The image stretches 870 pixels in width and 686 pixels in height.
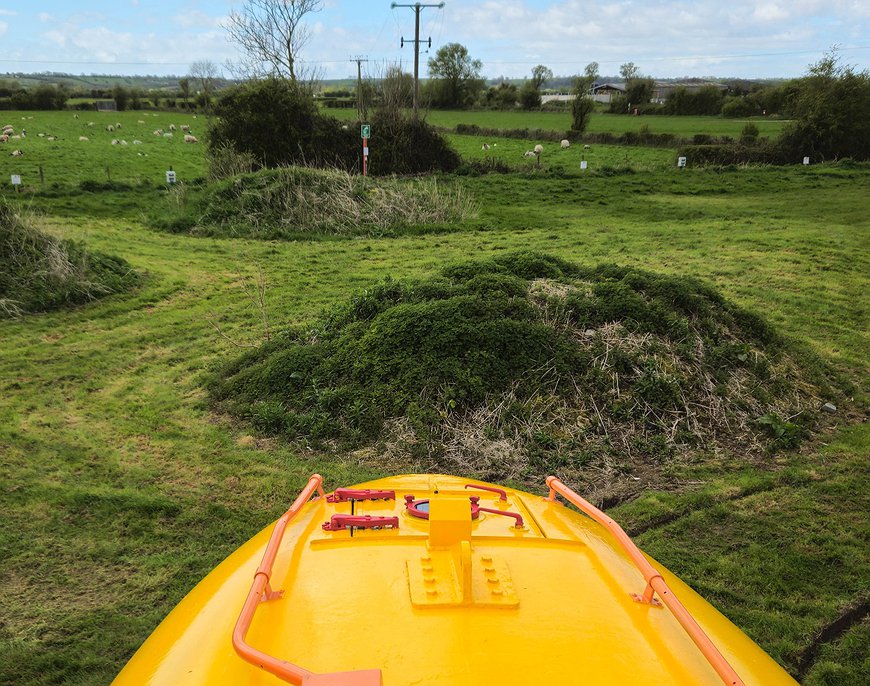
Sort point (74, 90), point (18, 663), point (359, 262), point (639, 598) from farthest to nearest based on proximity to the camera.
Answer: point (74, 90) < point (359, 262) < point (18, 663) < point (639, 598)

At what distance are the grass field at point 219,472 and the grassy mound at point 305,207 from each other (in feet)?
7.12

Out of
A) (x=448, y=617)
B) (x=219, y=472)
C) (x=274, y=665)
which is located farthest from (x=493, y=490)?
(x=219, y=472)

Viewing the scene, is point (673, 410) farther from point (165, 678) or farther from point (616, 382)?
point (165, 678)

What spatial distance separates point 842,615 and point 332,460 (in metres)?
4.01

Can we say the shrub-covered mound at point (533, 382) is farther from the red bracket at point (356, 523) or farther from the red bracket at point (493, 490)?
the red bracket at point (356, 523)

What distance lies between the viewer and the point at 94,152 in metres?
28.5

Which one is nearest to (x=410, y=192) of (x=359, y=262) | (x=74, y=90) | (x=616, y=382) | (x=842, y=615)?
(x=359, y=262)

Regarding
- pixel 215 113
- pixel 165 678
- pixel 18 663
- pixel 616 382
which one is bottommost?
pixel 18 663

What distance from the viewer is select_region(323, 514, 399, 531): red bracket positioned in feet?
7.69

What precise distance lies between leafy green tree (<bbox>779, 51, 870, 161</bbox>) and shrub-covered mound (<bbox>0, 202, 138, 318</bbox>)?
1197 inches

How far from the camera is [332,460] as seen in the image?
17.9 feet

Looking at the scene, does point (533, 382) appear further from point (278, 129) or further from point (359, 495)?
point (278, 129)

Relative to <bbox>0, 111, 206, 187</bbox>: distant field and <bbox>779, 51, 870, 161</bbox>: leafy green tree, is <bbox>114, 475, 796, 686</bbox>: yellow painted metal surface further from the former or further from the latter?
<bbox>779, 51, 870, 161</bbox>: leafy green tree

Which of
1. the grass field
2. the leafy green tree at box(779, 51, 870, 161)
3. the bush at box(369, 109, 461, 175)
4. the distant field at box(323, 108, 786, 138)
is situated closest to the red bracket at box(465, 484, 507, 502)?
the grass field
